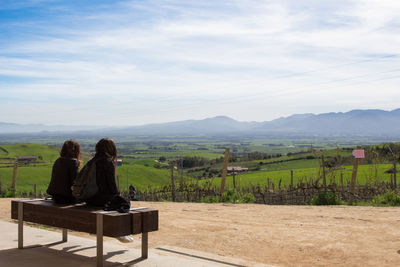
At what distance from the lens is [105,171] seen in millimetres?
5543

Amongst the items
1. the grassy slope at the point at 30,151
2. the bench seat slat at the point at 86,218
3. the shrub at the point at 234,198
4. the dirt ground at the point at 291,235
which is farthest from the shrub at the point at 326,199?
the grassy slope at the point at 30,151

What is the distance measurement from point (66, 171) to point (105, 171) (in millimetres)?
832

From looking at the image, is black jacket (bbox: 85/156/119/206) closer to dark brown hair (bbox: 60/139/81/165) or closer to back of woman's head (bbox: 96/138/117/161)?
back of woman's head (bbox: 96/138/117/161)

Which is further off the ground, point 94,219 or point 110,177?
point 110,177

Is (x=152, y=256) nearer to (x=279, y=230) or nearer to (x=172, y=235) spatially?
(x=172, y=235)

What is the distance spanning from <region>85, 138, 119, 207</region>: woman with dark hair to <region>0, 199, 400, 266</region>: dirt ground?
159 centimetres

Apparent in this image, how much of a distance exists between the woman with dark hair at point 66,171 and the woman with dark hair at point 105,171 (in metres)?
0.60

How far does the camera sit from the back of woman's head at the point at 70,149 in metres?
6.02

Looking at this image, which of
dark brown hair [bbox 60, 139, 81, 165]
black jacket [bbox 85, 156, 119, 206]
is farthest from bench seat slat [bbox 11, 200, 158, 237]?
dark brown hair [bbox 60, 139, 81, 165]

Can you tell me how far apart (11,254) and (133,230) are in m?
1.99

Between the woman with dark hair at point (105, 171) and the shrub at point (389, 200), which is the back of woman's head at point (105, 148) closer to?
the woman with dark hair at point (105, 171)

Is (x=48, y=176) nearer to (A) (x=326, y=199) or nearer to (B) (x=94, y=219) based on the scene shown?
(A) (x=326, y=199)

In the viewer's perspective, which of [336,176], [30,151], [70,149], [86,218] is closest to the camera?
[86,218]

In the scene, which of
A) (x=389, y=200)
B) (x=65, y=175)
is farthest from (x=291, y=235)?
(x=389, y=200)
